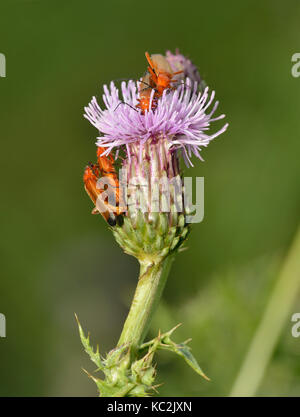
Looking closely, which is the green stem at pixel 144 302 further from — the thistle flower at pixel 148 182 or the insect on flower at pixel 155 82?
the insect on flower at pixel 155 82

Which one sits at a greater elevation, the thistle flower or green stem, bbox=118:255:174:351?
the thistle flower

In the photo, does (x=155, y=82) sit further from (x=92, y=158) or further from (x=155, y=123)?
(x=92, y=158)

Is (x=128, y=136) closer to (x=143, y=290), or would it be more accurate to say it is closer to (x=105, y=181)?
(x=105, y=181)

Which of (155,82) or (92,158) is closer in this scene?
(155,82)

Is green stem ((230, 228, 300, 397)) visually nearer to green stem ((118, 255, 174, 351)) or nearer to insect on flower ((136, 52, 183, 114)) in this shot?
green stem ((118, 255, 174, 351))

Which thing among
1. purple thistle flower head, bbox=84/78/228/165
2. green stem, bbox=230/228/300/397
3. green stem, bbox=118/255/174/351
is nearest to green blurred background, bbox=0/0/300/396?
green stem, bbox=230/228/300/397

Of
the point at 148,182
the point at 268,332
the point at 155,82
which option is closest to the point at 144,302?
the point at 148,182
